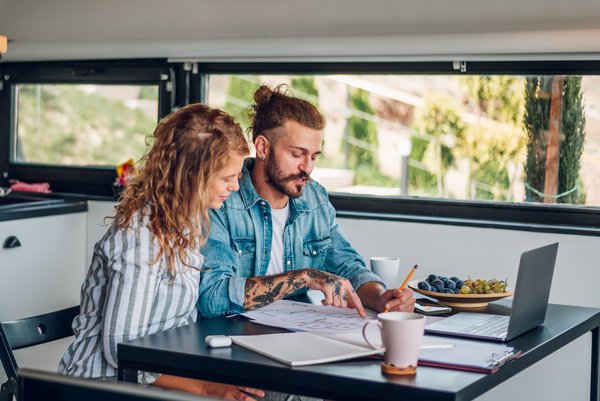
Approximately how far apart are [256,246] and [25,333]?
642 mm

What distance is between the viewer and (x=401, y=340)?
5.43 ft

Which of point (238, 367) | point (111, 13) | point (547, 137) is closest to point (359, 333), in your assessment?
point (238, 367)

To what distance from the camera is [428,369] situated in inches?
67.3

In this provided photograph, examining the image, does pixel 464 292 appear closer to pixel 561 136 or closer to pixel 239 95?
pixel 561 136

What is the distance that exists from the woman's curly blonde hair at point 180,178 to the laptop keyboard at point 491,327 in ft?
2.10

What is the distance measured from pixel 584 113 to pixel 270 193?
1.26 m

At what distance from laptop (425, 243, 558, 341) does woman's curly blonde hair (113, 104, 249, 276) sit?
1.87 feet

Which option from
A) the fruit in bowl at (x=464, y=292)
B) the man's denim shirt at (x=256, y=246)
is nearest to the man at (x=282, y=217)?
the man's denim shirt at (x=256, y=246)

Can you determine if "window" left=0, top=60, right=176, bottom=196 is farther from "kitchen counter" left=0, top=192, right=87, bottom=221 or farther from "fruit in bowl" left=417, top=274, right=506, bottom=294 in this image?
"fruit in bowl" left=417, top=274, right=506, bottom=294

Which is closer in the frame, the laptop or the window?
the laptop

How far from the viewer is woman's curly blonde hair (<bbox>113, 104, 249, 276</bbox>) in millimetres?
2025

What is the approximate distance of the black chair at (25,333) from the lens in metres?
2.09

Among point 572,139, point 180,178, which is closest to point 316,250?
point 180,178

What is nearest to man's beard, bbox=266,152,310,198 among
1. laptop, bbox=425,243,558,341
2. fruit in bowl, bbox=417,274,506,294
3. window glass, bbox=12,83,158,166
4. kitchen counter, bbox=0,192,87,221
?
fruit in bowl, bbox=417,274,506,294
